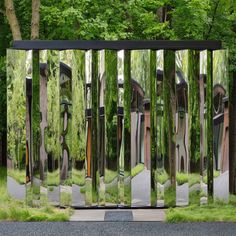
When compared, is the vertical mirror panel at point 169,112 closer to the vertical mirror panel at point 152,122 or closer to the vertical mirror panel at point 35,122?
the vertical mirror panel at point 152,122

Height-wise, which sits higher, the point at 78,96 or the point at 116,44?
the point at 116,44

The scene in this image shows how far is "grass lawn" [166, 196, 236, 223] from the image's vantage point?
26.2 ft

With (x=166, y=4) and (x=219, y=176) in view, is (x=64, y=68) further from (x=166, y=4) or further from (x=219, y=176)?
(x=166, y=4)

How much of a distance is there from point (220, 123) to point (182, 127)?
0.56 m

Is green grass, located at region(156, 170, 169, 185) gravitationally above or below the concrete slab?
above

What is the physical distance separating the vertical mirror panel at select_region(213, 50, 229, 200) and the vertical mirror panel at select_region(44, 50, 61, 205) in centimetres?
225

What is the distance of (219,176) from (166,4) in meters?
11.5

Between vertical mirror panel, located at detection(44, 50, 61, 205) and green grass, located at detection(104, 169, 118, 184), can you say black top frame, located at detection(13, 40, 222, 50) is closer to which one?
vertical mirror panel, located at detection(44, 50, 61, 205)

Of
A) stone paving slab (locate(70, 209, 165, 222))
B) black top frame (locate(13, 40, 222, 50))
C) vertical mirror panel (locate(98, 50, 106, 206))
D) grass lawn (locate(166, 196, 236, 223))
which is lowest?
stone paving slab (locate(70, 209, 165, 222))

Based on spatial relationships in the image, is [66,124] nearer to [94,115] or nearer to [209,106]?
[94,115]

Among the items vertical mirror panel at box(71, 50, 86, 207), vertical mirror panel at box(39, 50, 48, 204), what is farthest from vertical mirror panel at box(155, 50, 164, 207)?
vertical mirror panel at box(39, 50, 48, 204)

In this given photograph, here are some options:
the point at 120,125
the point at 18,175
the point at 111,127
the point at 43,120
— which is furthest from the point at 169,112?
the point at 18,175

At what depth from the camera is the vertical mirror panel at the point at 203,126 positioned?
29.5 feet

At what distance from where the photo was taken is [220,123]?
9.09 m
